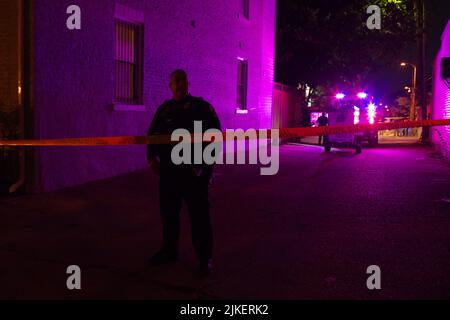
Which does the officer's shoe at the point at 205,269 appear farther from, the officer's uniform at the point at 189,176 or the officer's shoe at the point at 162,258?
the officer's shoe at the point at 162,258

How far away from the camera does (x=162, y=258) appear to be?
5566mm

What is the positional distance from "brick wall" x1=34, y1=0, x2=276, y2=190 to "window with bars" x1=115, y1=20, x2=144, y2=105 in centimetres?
20

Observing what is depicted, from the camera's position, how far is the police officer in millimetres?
5305

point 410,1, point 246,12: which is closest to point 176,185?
point 246,12

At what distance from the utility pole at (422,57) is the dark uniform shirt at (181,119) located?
23379mm

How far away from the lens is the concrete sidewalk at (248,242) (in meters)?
4.89

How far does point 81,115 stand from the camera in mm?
10664

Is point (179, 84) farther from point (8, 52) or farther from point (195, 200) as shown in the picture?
point (8, 52)

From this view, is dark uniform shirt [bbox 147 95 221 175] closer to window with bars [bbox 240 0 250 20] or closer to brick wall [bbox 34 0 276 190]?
brick wall [bbox 34 0 276 190]

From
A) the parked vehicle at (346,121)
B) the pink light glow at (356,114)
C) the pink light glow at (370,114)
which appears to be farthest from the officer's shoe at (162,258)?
the pink light glow at (370,114)

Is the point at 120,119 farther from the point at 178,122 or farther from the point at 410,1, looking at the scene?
the point at 410,1

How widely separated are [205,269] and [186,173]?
3.01ft

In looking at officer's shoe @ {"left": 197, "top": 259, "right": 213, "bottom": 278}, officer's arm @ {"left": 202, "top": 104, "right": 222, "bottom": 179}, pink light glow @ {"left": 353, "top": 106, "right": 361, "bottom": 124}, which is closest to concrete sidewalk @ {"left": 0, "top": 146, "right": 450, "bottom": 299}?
officer's shoe @ {"left": 197, "top": 259, "right": 213, "bottom": 278}
